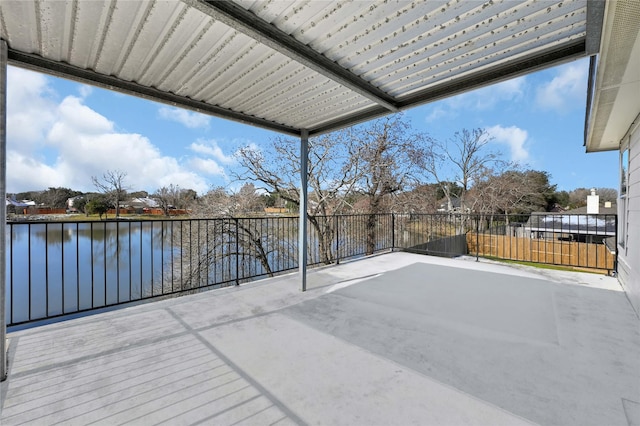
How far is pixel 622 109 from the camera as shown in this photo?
2.79 m

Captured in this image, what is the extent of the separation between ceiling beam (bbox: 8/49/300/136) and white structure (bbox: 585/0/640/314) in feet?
10.2

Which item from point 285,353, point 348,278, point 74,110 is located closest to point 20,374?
point 285,353

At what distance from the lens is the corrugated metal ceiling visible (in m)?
1.55

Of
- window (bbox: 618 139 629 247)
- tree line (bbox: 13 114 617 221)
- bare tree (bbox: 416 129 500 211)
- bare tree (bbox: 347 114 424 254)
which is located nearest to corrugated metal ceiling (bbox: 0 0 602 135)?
window (bbox: 618 139 629 247)

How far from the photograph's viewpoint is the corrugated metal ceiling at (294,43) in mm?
1547

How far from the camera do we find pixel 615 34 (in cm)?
155

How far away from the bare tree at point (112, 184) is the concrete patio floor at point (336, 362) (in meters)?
11.2

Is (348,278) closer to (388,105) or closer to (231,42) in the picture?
(388,105)

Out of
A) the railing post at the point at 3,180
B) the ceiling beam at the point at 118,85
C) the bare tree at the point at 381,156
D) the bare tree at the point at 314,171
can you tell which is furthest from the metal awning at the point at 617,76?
the bare tree at the point at 314,171

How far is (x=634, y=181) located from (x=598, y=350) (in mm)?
2269

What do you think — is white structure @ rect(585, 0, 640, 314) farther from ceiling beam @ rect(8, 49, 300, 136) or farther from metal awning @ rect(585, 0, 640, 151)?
ceiling beam @ rect(8, 49, 300, 136)

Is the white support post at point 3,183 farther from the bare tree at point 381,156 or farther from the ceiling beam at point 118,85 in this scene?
the bare tree at point 381,156

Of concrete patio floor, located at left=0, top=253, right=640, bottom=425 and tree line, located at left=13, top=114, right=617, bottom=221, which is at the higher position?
tree line, located at left=13, top=114, right=617, bottom=221

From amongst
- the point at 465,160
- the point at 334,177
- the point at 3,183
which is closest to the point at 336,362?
the point at 3,183
